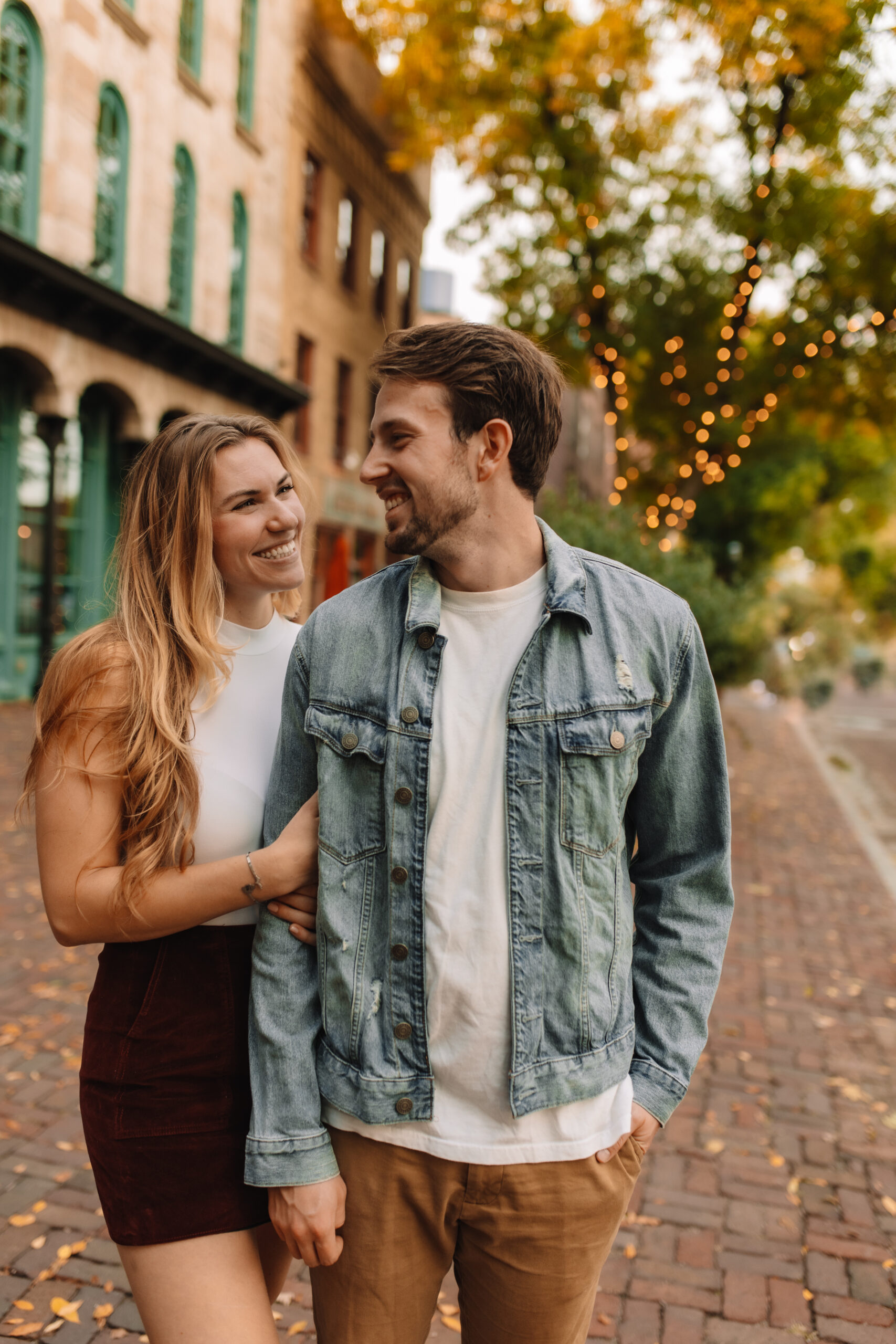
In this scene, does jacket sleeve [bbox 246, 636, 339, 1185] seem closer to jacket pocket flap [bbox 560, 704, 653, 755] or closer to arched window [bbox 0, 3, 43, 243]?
jacket pocket flap [bbox 560, 704, 653, 755]

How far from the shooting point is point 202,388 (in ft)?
55.5

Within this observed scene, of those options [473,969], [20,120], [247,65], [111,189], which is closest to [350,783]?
[473,969]

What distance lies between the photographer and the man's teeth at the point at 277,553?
2174 mm

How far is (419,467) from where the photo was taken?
1747 millimetres

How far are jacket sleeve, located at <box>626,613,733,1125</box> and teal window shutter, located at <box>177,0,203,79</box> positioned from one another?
55.1 ft

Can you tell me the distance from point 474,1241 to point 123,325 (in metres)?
14.3

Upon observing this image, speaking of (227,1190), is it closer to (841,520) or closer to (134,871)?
(134,871)

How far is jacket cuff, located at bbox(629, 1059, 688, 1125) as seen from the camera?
6.10ft

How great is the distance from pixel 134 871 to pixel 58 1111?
293cm

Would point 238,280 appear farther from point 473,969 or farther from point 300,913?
point 473,969

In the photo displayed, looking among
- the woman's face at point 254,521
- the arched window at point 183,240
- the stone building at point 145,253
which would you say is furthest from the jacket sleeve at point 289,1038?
the arched window at point 183,240

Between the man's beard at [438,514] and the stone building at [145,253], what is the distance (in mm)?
7976

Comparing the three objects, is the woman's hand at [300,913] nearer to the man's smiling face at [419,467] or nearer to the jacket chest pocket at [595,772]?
the jacket chest pocket at [595,772]

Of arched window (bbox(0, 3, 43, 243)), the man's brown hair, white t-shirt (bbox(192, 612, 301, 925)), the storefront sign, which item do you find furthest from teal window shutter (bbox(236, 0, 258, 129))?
the man's brown hair
